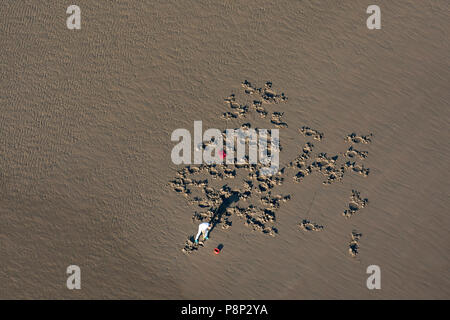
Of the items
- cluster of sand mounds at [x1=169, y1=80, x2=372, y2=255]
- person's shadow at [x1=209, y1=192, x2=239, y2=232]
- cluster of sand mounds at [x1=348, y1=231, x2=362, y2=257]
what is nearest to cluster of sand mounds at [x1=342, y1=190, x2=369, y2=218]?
cluster of sand mounds at [x1=169, y1=80, x2=372, y2=255]

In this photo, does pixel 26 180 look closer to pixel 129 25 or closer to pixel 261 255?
pixel 129 25

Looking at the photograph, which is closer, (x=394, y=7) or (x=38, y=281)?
(x=38, y=281)

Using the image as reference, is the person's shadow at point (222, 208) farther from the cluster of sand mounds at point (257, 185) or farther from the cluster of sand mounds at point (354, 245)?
the cluster of sand mounds at point (354, 245)

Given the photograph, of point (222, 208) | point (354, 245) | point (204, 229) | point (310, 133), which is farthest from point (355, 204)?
point (204, 229)

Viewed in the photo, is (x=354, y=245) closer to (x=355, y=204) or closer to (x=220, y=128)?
(x=355, y=204)

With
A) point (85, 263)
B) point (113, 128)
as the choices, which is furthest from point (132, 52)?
point (85, 263)

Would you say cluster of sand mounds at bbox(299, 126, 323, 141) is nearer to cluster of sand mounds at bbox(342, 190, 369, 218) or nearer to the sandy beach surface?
the sandy beach surface

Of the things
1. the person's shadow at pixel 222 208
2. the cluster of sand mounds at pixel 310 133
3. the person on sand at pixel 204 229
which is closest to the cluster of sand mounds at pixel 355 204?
the cluster of sand mounds at pixel 310 133
